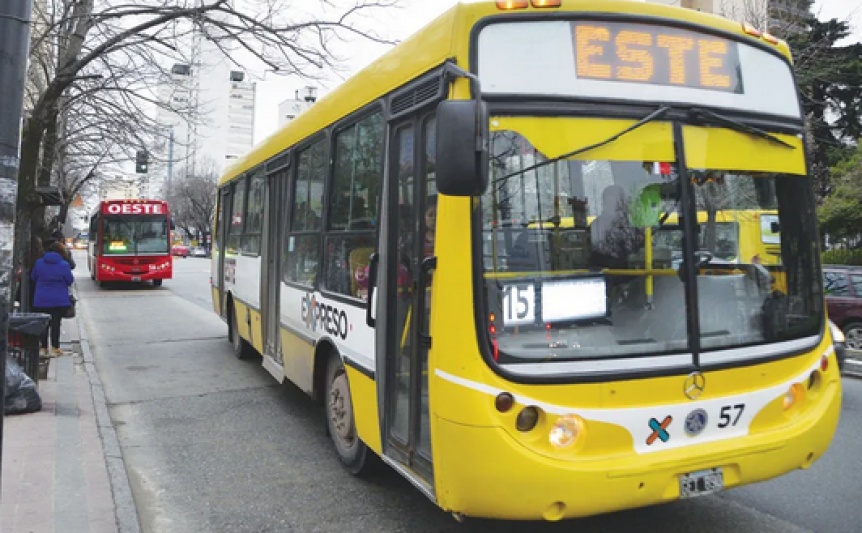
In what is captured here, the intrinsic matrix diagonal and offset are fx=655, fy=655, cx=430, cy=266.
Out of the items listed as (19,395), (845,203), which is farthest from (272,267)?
(845,203)

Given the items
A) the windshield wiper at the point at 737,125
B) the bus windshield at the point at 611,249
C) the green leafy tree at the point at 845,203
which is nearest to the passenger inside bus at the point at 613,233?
the bus windshield at the point at 611,249

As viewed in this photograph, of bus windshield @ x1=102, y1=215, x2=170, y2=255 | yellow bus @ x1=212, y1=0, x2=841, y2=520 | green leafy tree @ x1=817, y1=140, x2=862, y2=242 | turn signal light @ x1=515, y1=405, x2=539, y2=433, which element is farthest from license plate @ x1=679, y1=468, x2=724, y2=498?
bus windshield @ x1=102, y1=215, x2=170, y2=255

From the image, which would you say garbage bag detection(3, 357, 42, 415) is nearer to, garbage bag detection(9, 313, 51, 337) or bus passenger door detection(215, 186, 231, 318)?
garbage bag detection(9, 313, 51, 337)

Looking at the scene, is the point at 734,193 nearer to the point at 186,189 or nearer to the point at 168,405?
the point at 168,405

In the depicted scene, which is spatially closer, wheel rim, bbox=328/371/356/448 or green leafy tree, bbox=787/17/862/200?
wheel rim, bbox=328/371/356/448

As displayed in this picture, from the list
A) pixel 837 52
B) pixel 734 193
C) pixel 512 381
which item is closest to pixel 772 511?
pixel 734 193

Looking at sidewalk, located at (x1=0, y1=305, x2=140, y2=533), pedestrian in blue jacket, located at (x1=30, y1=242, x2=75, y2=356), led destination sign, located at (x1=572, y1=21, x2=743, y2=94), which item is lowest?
sidewalk, located at (x1=0, y1=305, x2=140, y2=533)

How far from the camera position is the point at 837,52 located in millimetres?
23625

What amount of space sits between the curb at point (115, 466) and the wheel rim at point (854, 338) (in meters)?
10.8

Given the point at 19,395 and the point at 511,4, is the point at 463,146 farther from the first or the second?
the point at 19,395

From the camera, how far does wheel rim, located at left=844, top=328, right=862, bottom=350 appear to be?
1061 centimetres

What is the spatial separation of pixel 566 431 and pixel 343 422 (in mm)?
2367

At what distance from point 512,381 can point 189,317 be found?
1403cm

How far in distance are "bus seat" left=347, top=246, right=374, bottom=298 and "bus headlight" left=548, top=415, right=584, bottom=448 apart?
1791 millimetres
